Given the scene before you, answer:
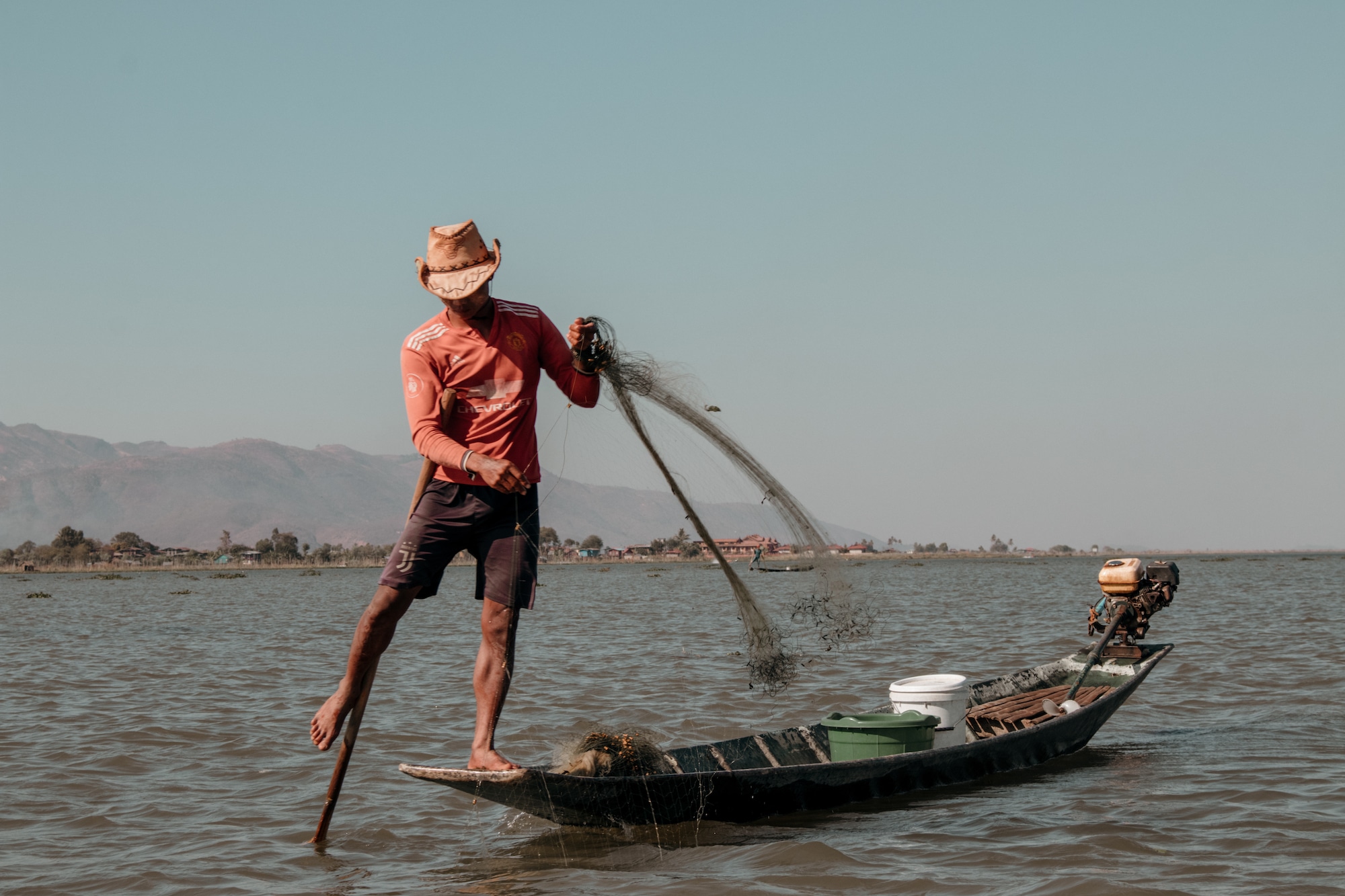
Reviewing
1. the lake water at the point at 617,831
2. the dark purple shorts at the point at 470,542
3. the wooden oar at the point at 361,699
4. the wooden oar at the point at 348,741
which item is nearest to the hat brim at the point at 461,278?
the wooden oar at the point at 361,699

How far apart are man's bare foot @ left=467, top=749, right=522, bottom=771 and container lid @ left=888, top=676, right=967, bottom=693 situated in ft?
10.3

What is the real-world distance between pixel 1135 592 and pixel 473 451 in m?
6.94

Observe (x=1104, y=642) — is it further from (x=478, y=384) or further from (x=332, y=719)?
(x=332, y=719)

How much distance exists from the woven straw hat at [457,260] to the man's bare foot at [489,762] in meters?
2.25

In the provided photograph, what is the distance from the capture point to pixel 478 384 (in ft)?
17.3

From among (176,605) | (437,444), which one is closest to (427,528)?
(437,444)

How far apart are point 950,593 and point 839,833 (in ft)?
113

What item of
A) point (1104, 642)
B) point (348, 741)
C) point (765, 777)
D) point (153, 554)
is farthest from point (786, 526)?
point (153, 554)

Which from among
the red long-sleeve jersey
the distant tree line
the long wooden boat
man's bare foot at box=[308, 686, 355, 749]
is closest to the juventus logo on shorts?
the red long-sleeve jersey

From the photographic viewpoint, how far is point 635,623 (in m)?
24.4

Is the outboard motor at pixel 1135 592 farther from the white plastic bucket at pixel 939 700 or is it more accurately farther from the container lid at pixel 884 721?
the container lid at pixel 884 721

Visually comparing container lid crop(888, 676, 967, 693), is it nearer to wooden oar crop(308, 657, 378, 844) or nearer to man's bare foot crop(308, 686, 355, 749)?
wooden oar crop(308, 657, 378, 844)

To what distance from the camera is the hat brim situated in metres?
5.14

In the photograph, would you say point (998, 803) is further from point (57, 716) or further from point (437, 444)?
point (57, 716)
